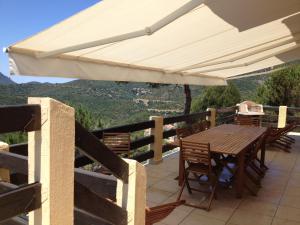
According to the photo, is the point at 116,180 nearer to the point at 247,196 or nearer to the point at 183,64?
the point at 247,196

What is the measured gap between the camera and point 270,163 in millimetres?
7750

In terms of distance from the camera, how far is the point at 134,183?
5.84 ft

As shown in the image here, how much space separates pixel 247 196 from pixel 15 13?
3967 cm

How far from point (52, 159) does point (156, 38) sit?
12.3 ft

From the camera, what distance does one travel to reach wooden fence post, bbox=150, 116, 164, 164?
7336 mm

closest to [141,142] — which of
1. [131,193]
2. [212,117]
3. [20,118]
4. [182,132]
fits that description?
[182,132]

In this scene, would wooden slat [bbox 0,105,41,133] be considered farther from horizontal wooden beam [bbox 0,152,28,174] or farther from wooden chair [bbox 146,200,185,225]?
wooden chair [bbox 146,200,185,225]

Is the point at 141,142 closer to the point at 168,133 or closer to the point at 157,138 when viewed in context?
the point at 157,138

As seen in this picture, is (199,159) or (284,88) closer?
(199,159)

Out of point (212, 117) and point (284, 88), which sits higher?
point (284, 88)

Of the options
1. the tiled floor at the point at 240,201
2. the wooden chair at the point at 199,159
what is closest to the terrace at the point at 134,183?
the tiled floor at the point at 240,201

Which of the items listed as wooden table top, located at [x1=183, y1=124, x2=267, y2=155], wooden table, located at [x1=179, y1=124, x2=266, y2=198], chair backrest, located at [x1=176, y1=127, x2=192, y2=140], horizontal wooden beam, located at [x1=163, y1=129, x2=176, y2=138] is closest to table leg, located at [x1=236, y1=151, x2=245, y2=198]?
wooden table, located at [x1=179, y1=124, x2=266, y2=198]

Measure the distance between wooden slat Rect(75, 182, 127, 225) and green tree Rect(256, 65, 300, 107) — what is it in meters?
17.0

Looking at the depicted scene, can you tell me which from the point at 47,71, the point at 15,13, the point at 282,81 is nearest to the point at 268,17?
the point at 47,71
